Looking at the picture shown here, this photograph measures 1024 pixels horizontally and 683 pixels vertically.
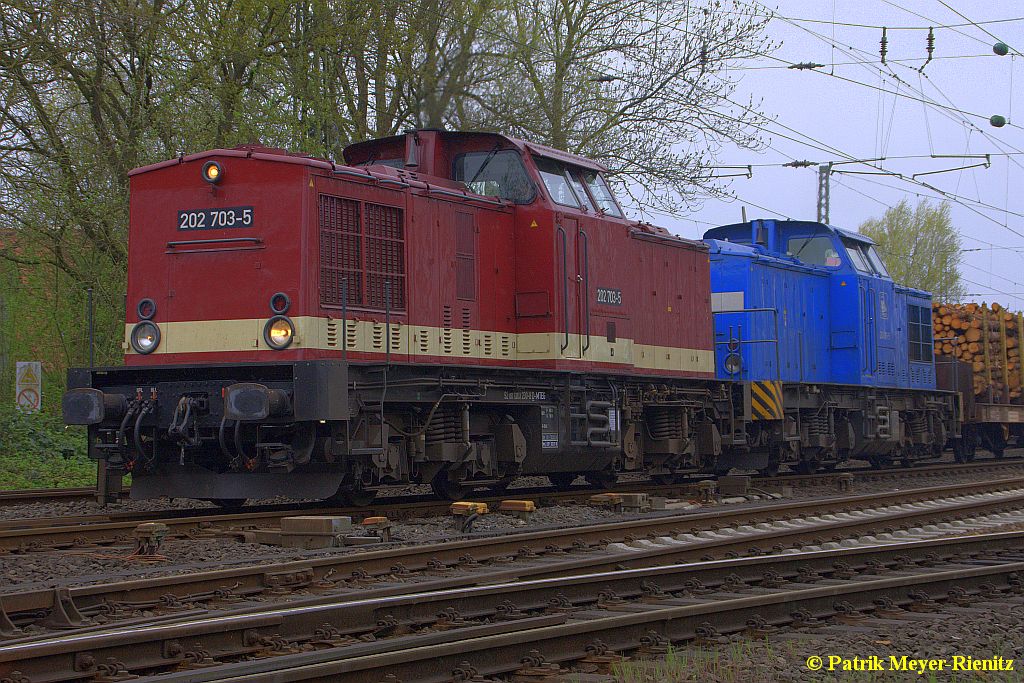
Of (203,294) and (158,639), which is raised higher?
(203,294)

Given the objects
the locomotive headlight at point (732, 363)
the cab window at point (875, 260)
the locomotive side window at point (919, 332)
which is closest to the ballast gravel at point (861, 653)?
the locomotive headlight at point (732, 363)

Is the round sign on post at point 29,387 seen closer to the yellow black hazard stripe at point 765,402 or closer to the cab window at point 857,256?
the yellow black hazard stripe at point 765,402

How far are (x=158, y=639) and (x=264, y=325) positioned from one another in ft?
17.0

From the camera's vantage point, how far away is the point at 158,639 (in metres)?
4.84

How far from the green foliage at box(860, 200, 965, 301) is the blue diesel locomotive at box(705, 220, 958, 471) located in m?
39.7

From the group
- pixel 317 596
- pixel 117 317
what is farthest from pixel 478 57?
pixel 317 596

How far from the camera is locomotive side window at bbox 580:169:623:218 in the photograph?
12844 mm

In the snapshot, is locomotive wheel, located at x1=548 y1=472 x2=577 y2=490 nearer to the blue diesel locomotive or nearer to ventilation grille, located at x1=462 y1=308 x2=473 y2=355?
the blue diesel locomotive

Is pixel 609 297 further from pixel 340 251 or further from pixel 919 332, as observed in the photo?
pixel 919 332

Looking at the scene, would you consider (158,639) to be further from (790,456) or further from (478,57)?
(478,57)

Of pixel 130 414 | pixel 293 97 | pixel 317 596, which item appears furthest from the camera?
pixel 293 97

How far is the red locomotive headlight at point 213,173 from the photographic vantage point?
10000 mm

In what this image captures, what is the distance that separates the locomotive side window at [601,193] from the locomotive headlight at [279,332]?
14.5 ft

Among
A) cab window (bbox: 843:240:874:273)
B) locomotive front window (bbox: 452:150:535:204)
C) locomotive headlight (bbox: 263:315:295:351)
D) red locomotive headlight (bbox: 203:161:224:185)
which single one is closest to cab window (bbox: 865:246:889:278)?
cab window (bbox: 843:240:874:273)
